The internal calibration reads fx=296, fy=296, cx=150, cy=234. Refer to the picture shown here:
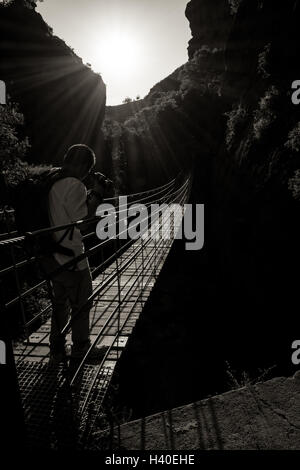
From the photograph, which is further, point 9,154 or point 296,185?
point 9,154

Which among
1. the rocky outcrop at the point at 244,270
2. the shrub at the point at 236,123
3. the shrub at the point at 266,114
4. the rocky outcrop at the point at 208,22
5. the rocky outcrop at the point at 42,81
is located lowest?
the rocky outcrop at the point at 244,270

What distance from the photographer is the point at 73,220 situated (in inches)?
81.6

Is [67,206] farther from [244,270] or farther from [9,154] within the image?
[9,154]

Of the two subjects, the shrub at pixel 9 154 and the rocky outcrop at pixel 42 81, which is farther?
the rocky outcrop at pixel 42 81

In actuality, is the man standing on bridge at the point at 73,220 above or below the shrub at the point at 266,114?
below

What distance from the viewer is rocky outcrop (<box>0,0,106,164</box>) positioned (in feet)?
49.8

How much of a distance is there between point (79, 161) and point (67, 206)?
32 centimetres

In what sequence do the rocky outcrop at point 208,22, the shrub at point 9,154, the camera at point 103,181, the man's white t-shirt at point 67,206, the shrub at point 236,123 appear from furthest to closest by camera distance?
the rocky outcrop at point 208,22
the shrub at point 236,123
the shrub at point 9,154
the camera at point 103,181
the man's white t-shirt at point 67,206

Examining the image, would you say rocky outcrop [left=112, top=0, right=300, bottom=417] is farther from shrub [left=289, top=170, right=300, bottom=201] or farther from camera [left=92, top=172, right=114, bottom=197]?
camera [left=92, top=172, right=114, bottom=197]

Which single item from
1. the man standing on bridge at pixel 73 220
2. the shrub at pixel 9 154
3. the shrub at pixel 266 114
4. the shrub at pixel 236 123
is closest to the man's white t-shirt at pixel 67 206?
the man standing on bridge at pixel 73 220

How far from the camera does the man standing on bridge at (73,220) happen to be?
6.59 ft

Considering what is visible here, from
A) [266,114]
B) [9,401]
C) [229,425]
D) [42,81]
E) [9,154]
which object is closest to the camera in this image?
[9,401]

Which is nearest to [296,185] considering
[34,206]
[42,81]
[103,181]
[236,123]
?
[103,181]

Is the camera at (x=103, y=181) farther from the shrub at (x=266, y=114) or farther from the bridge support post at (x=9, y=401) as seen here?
the shrub at (x=266, y=114)
